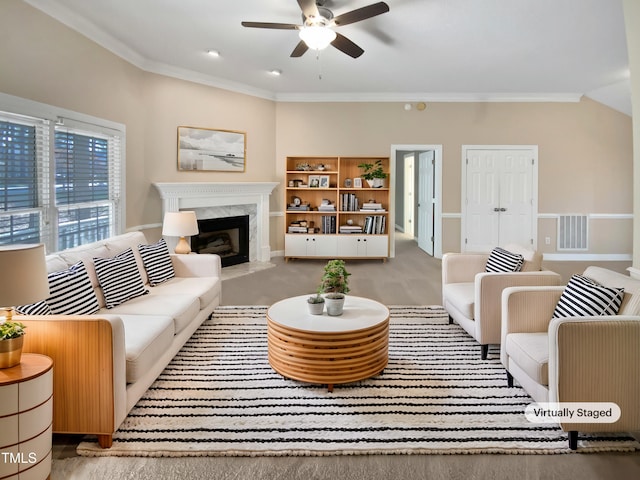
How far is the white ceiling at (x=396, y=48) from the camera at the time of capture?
3.90 metres

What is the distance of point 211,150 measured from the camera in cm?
638

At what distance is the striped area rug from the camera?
2109 millimetres

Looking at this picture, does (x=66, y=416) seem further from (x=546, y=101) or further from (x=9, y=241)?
(x=546, y=101)

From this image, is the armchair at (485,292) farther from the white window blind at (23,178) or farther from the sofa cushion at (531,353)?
the white window blind at (23,178)

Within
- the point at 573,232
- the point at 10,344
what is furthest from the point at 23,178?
the point at 573,232

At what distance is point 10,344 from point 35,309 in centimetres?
50

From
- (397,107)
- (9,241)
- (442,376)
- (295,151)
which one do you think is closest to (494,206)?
(397,107)

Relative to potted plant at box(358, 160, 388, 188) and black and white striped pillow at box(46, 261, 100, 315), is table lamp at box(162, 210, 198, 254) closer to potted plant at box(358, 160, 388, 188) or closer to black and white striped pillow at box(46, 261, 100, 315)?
black and white striped pillow at box(46, 261, 100, 315)

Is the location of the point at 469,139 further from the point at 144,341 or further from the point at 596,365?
the point at 144,341

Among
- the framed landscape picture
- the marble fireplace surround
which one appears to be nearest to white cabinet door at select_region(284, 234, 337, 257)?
the marble fireplace surround

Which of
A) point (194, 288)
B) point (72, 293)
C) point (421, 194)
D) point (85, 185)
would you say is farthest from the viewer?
point (421, 194)

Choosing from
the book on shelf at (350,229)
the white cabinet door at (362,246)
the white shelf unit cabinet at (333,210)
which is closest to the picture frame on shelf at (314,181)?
the white shelf unit cabinet at (333,210)

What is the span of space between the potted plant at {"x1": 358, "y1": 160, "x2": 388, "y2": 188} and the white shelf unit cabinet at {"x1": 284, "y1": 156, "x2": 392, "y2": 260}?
0.09 metres

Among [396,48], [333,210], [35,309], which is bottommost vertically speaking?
[35,309]
